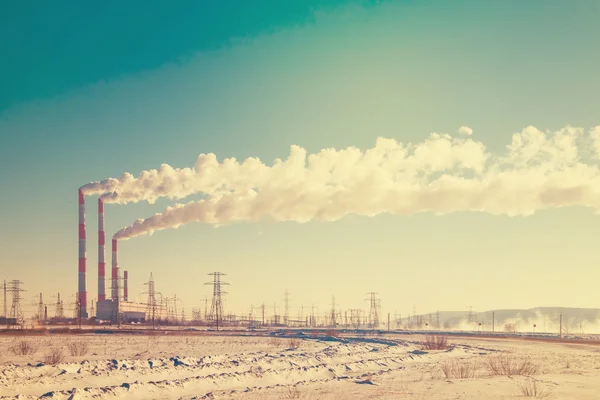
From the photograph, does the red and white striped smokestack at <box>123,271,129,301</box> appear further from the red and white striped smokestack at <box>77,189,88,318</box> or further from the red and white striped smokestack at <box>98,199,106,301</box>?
the red and white striped smokestack at <box>77,189,88,318</box>

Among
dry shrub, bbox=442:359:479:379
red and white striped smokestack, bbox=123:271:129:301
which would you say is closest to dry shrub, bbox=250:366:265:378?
dry shrub, bbox=442:359:479:379

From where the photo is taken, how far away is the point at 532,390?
20031 millimetres

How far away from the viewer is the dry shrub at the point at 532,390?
62.7 ft

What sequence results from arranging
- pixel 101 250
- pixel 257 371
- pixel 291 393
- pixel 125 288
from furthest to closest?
1. pixel 125 288
2. pixel 101 250
3. pixel 257 371
4. pixel 291 393

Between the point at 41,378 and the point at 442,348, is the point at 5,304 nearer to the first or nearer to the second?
the point at 442,348

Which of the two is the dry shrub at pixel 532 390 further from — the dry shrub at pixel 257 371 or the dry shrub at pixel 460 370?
the dry shrub at pixel 257 371

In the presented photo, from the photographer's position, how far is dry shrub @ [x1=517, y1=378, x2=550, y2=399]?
1912 cm

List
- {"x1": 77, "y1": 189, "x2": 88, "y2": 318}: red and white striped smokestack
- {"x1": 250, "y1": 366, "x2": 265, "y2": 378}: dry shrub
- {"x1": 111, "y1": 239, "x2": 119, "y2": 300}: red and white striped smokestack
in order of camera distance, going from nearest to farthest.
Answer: {"x1": 250, "y1": 366, "x2": 265, "y2": 378}: dry shrub, {"x1": 77, "y1": 189, "x2": 88, "y2": 318}: red and white striped smokestack, {"x1": 111, "y1": 239, "x2": 119, "y2": 300}: red and white striped smokestack

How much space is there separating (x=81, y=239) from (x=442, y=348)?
71634 millimetres

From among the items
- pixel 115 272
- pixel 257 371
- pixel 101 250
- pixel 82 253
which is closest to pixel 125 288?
pixel 115 272

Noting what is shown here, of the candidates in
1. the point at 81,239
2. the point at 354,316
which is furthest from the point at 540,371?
the point at 354,316

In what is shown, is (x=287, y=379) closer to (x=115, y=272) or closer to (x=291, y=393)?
(x=291, y=393)

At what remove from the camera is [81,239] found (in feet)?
318

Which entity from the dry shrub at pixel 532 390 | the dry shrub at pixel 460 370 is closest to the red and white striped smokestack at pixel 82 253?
the dry shrub at pixel 460 370
